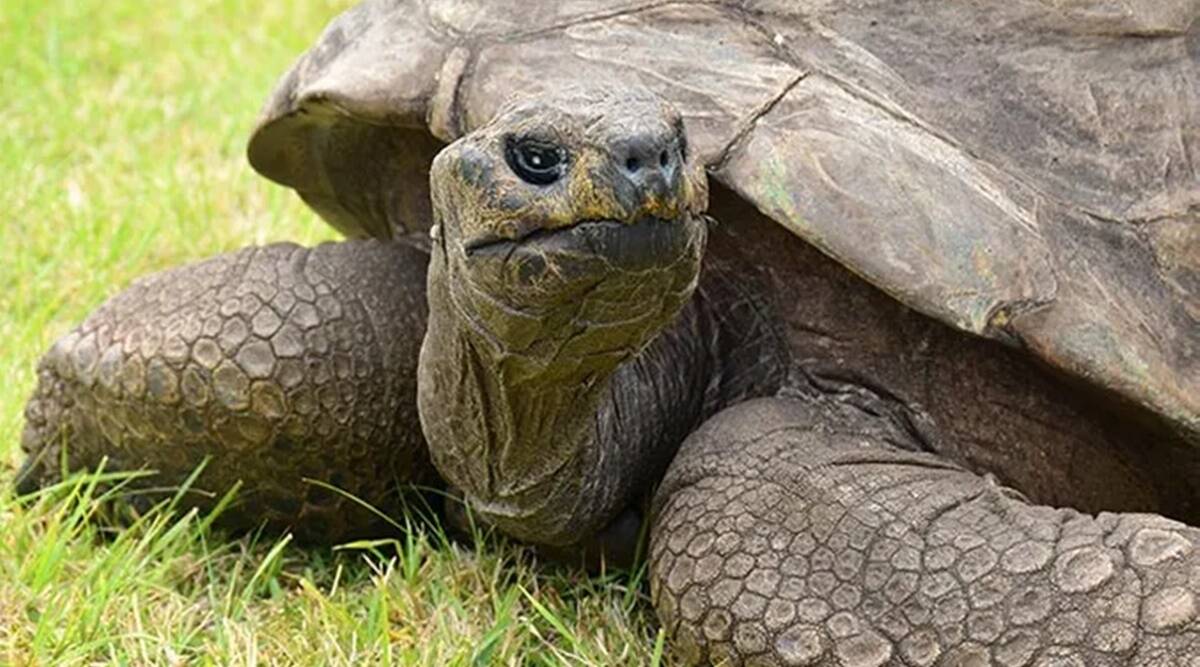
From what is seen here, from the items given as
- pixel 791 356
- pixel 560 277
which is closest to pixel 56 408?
pixel 791 356

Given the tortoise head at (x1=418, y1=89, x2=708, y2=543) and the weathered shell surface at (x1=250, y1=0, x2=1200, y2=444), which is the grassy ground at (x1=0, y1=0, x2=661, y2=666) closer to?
the tortoise head at (x1=418, y1=89, x2=708, y2=543)

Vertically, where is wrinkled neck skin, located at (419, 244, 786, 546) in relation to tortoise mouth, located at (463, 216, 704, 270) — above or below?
below

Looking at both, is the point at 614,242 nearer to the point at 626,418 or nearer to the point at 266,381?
the point at 626,418

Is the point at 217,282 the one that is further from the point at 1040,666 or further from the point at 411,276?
the point at 1040,666

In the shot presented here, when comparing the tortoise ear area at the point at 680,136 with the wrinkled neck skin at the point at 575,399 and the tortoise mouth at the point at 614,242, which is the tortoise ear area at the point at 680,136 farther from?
the wrinkled neck skin at the point at 575,399

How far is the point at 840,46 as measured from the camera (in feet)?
9.96

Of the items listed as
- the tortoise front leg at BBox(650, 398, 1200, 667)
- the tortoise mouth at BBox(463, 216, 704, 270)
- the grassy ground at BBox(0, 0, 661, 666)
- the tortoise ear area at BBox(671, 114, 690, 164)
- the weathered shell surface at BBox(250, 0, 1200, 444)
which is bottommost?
the grassy ground at BBox(0, 0, 661, 666)

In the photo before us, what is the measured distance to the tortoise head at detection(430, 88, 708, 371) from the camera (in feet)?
7.66

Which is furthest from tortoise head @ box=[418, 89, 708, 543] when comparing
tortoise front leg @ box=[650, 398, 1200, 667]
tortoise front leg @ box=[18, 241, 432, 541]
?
tortoise front leg @ box=[18, 241, 432, 541]

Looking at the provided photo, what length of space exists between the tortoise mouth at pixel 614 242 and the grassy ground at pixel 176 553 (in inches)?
33.1

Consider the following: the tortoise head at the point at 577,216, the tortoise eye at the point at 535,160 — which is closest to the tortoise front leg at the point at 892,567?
the tortoise head at the point at 577,216

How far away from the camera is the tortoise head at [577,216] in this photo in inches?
91.9

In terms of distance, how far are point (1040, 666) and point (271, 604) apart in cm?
127

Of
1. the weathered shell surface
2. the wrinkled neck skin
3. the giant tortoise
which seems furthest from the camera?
the weathered shell surface
